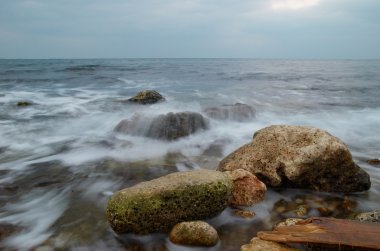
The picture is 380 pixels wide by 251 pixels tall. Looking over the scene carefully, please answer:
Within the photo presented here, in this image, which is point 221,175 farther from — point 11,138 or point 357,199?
point 11,138

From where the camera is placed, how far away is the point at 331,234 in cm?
373

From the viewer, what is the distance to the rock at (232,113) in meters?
11.9

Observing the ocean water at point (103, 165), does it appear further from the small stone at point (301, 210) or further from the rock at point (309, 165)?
the rock at point (309, 165)

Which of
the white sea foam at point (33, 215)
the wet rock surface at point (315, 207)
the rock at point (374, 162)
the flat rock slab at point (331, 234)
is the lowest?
the white sea foam at point (33, 215)

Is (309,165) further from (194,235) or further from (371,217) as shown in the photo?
(194,235)

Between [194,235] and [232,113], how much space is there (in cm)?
830

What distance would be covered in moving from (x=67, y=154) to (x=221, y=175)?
16.0 ft

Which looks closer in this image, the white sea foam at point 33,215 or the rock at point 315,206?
the white sea foam at point 33,215

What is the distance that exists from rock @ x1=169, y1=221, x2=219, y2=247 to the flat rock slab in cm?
57

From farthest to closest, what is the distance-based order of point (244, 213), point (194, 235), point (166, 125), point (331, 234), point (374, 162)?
1. point (166, 125)
2. point (374, 162)
3. point (244, 213)
4. point (194, 235)
5. point (331, 234)

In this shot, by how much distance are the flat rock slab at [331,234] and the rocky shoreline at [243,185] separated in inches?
2.3

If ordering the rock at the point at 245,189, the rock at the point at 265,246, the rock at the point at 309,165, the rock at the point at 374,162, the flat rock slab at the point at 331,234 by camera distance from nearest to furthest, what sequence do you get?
the flat rock slab at the point at 331,234 < the rock at the point at 265,246 < the rock at the point at 245,189 < the rock at the point at 309,165 < the rock at the point at 374,162

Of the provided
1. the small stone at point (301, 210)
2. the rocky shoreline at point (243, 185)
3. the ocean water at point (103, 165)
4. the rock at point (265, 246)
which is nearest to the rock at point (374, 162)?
the ocean water at point (103, 165)

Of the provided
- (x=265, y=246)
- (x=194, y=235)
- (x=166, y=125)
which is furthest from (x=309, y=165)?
(x=166, y=125)
